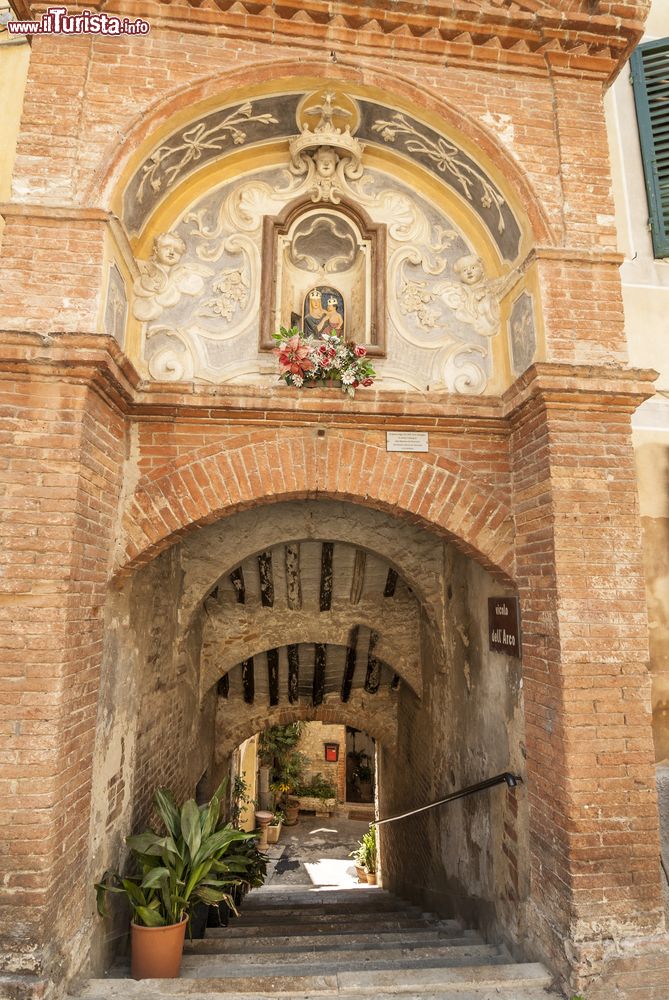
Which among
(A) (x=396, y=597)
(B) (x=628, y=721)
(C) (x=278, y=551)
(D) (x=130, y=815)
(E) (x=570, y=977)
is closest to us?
(E) (x=570, y=977)

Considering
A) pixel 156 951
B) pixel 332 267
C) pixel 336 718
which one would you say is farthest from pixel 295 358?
pixel 336 718

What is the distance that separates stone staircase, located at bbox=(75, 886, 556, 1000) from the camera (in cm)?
347

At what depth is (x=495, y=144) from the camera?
4.47 m

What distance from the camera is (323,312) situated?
15.7ft

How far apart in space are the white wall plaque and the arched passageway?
3.90ft

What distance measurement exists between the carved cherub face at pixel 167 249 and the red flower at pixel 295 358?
1.23 m

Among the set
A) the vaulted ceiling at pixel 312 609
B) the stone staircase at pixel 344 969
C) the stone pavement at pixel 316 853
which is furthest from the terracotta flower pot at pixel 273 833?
the stone staircase at pixel 344 969

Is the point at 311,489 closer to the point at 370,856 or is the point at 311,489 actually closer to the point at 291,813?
the point at 370,856

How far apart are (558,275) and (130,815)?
530 centimetres

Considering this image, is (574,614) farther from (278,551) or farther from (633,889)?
(278,551)

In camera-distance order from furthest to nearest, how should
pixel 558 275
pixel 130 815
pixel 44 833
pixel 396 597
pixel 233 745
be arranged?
pixel 233 745
pixel 396 597
pixel 130 815
pixel 558 275
pixel 44 833

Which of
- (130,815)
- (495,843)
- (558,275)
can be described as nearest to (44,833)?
(130,815)

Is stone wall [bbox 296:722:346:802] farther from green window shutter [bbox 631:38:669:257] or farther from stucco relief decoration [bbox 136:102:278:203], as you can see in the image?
stucco relief decoration [bbox 136:102:278:203]

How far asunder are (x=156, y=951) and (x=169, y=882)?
37cm
